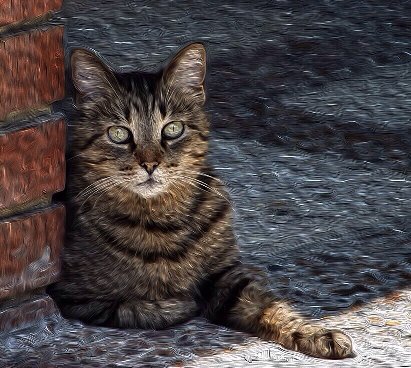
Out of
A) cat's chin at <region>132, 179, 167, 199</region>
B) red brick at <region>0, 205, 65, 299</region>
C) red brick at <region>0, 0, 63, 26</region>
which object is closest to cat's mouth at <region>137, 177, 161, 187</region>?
cat's chin at <region>132, 179, 167, 199</region>

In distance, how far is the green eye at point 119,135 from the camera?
3.74m

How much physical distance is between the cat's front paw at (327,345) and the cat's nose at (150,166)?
2.29 feet

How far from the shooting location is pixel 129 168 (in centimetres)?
368

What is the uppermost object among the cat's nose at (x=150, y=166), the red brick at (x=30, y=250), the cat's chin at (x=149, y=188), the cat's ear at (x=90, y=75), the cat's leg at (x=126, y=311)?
the cat's ear at (x=90, y=75)

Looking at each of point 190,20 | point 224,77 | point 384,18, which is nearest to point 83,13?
point 190,20

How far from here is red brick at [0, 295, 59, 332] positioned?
3543mm

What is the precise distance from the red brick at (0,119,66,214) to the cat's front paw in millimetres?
887

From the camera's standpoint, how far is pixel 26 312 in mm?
3596

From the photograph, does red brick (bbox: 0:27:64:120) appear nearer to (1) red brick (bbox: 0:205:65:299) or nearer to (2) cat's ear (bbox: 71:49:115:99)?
(2) cat's ear (bbox: 71:49:115:99)

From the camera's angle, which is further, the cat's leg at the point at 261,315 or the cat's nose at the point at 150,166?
the cat's nose at the point at 150,166

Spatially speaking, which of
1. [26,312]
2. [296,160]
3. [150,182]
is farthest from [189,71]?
[296,160]

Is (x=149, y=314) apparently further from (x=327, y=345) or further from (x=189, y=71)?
(x=189, y=71)

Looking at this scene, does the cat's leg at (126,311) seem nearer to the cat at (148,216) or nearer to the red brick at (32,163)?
the cat at (148,216)

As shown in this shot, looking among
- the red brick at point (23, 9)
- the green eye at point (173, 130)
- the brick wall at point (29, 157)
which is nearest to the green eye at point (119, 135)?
the green eye at point (173, 130)
